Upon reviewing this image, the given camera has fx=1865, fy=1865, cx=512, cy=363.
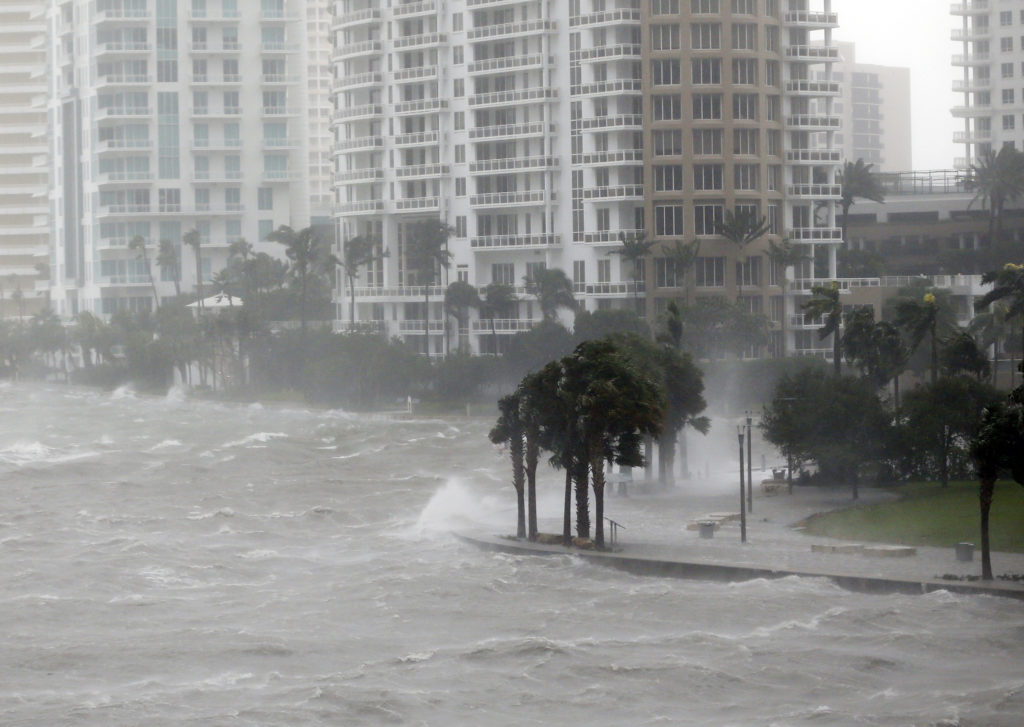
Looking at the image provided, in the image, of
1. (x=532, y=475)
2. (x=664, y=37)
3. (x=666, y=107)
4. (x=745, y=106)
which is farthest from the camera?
(x=666, y=107)

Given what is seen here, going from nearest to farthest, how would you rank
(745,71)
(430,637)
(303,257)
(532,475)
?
(430,637) → (532,475) → (745,71) → (303,257)

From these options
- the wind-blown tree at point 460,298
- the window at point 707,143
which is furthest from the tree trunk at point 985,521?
the wind-blown tree at point 460,298

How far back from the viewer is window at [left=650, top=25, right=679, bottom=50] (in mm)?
134375

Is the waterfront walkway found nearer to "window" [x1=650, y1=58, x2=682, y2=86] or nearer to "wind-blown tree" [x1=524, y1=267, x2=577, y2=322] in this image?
"wind-blown tree" [x1=524, y1=267, x2=577, y2=322]

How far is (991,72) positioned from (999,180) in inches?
1715

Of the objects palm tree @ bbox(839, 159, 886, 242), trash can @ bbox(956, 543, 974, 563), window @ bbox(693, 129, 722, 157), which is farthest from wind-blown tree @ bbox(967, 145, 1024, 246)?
trash can @ bbox(956, 543, 974, 563)

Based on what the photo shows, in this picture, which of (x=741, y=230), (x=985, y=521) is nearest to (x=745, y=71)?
(x=741, y=230)

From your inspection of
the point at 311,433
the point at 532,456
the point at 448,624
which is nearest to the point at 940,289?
the point at 311,433

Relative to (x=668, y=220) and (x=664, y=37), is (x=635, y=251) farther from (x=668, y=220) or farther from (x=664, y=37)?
(x=664, y=37)

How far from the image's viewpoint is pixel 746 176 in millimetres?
136125

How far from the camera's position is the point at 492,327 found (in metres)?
142

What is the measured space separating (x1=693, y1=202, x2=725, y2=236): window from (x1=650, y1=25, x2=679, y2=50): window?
38.1ft

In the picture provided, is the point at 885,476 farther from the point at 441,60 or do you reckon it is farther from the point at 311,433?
the point at 441,60

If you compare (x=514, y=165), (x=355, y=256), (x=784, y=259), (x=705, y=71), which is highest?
(x=705, y=71)
